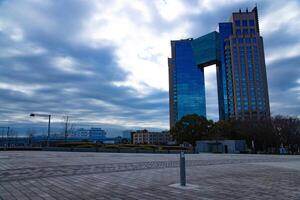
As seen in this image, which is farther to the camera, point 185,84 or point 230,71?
point 185,84

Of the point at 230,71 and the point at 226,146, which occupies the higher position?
the point at 230,71

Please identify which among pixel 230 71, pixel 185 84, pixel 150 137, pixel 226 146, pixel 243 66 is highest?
pixel 243 66

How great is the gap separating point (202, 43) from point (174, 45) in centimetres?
1970

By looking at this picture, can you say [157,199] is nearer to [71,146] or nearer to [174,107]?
[71,146]

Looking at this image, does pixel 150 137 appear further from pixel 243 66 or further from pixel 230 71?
pixel 243 66

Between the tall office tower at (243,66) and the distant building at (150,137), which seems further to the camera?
the distant building at (150,137)

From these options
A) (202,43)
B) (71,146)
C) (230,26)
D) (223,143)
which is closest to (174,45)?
(202,43)

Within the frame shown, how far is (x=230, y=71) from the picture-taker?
14538cm

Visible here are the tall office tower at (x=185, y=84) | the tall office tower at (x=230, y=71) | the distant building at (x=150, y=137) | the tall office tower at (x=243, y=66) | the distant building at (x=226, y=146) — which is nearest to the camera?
the distant building at (x=226, y=146)

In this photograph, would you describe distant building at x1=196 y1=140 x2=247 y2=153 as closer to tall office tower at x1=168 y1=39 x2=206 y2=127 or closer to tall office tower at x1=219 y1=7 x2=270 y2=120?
tall office tower at x1=219 y1=7 x2=270 y2=120

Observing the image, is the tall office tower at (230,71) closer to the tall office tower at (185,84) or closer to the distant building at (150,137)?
the tall office tower at (185,84)

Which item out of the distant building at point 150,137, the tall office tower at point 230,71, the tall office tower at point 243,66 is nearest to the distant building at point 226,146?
the tall office tower at point 230,71

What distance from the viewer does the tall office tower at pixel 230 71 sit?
138625mm

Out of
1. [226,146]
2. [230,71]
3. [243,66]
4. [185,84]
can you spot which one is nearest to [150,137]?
[185,84]
